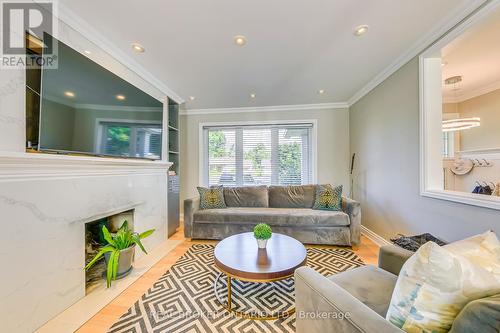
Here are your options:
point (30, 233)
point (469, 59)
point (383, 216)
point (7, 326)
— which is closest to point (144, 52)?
point (30, 233)

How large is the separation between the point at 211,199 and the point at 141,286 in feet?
5.20

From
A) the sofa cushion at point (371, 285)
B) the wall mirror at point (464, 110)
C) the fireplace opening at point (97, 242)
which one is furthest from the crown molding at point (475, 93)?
the fireplace opening at point (97, 242)

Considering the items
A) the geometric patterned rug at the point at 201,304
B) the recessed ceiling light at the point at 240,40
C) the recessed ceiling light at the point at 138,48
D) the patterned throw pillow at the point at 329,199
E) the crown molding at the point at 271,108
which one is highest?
the recessed ceiling light at the point at 138,48

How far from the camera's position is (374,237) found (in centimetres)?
307

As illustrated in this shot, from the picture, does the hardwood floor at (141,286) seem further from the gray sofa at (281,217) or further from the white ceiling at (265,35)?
the white ceiling at (265,35)

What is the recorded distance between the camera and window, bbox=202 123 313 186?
14.1ft

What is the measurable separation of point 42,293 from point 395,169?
3.74 meters

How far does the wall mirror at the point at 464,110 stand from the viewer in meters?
1.82

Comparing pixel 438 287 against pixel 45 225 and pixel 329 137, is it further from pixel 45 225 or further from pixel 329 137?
pixel 329 137

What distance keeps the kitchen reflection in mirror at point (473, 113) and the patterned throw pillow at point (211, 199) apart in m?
3.10

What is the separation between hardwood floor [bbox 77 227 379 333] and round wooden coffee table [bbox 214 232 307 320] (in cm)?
72

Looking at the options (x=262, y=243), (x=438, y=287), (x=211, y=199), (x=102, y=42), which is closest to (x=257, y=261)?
(x=262, y=243)

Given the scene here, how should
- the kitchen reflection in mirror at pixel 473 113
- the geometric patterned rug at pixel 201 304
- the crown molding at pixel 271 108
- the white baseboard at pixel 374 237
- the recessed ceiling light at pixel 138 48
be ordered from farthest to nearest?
the crown molding at pixel 271 108, the white baseboard at pixel 374 237, the kitchen reflection in mirror at pixel 473 113, the recessed ceiling light at pixel 138 48, the geometric patterned rug at pixel 201 304

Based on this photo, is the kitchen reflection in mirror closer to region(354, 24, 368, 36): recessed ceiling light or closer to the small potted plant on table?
region(354, 24, 368, 36): recessed ceiling light
